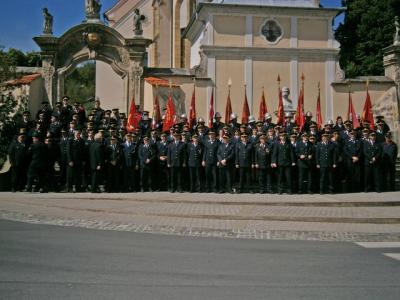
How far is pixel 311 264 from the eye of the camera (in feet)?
21.9

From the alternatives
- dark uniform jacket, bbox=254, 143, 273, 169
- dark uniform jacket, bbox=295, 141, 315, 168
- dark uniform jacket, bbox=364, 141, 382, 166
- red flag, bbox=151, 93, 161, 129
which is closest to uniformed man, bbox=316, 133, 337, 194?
dark uniform jacket, bbox=295, 141, 315, 168

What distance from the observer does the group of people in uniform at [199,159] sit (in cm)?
1404

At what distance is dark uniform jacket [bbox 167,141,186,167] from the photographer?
1434cm

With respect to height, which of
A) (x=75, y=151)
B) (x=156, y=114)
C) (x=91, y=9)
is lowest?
(x=75, y=151)

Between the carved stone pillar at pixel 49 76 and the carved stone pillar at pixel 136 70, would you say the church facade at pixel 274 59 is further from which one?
the carved stone pillar at pixel 49 76

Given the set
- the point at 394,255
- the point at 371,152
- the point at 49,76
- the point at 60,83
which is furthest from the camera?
the point at 60,83

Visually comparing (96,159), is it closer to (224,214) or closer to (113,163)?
(113,163)

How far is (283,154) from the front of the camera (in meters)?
14.0

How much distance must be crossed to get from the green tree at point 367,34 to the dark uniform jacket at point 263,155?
17.9m

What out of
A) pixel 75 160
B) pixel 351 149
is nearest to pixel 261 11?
pixel 351 149

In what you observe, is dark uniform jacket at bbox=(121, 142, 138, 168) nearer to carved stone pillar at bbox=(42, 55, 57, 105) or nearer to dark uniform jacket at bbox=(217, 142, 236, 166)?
dark uniform jacket at bbox=(217, 142, 236, 166)

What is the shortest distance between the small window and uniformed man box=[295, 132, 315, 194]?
8.98 metres

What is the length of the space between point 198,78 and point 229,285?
15851 millimetres

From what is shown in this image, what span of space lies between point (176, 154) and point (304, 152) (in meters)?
3.51
